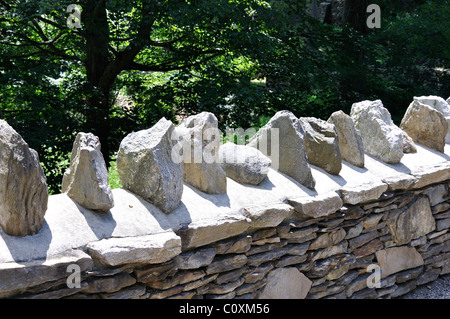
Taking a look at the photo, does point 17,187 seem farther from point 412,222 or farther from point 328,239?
point 412,222

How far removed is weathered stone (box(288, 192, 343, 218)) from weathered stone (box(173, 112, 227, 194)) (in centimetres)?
45

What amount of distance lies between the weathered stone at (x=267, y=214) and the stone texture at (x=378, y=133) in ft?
3.77

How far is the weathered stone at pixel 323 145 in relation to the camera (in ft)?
10.3

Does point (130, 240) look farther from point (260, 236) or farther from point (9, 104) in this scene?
point (9, 104)

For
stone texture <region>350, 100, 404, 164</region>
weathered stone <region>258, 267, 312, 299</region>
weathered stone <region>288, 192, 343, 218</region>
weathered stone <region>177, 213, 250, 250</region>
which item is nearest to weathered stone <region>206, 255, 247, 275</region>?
weathered stone <region>177, 213, 250, 250</region>

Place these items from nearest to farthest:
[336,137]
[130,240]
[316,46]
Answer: [130,240] < [336,137] < [316,46]

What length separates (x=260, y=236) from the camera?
8.86 feet

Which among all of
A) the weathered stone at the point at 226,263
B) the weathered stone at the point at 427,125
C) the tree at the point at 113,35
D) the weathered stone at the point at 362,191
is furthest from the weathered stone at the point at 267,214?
the tree at the point at 113,35

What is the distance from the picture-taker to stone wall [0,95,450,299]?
2041 mm

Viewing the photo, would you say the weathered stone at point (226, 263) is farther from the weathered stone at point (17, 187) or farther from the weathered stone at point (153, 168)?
the weathered stone at point (17, 187)

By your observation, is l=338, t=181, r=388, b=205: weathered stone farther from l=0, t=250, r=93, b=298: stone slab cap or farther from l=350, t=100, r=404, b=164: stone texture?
l=0, t=250, r=93, b=298: stone slab cap

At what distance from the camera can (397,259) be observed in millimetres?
3545
